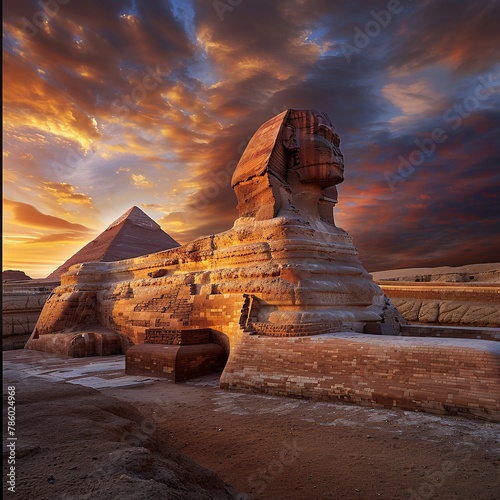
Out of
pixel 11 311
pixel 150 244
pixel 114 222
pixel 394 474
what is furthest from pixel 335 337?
pixel 114 222

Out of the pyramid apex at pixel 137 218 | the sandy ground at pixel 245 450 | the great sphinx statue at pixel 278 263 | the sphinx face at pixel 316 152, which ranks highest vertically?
the pyramid apex at pixel 137 218

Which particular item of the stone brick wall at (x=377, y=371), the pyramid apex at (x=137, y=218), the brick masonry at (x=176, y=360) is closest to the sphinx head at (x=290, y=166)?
the brick masonry at (x=176, y=360)

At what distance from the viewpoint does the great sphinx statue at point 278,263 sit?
23.0ft

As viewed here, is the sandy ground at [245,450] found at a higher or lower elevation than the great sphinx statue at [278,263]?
lower

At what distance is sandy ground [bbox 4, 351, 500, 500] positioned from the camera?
213 cm

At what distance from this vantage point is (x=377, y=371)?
5.03m

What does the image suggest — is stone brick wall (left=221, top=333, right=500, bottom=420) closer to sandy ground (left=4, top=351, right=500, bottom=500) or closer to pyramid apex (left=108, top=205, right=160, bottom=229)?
sandy ground (left=4, top=351, right=500, bottom=500)

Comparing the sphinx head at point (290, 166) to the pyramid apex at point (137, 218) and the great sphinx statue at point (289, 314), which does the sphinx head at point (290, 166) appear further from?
the pyramid apex at point (137, 218)

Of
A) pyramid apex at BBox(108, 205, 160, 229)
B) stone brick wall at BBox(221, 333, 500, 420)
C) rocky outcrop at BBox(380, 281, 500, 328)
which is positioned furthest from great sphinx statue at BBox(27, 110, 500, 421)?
pyramid apex at BBox(108, 205, 160, 229)

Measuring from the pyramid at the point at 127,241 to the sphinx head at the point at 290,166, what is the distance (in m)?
14.1

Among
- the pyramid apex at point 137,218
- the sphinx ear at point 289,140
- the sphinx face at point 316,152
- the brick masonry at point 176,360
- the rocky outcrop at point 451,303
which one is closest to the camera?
the brick masonry at point 176,360

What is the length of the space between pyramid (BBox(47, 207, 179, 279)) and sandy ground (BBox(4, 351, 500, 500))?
17.6 m

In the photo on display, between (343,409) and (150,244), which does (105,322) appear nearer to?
(343,409)

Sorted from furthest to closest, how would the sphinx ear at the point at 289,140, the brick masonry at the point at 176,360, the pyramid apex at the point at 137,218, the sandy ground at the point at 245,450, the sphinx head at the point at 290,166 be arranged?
the pyramid apex at the point at 137,218, the sphinx ear at the point at 289,140, the sphinx head at the point at 290,166, the brick masonry at the point at 176,360, the sandy ground at the point at 245,450
